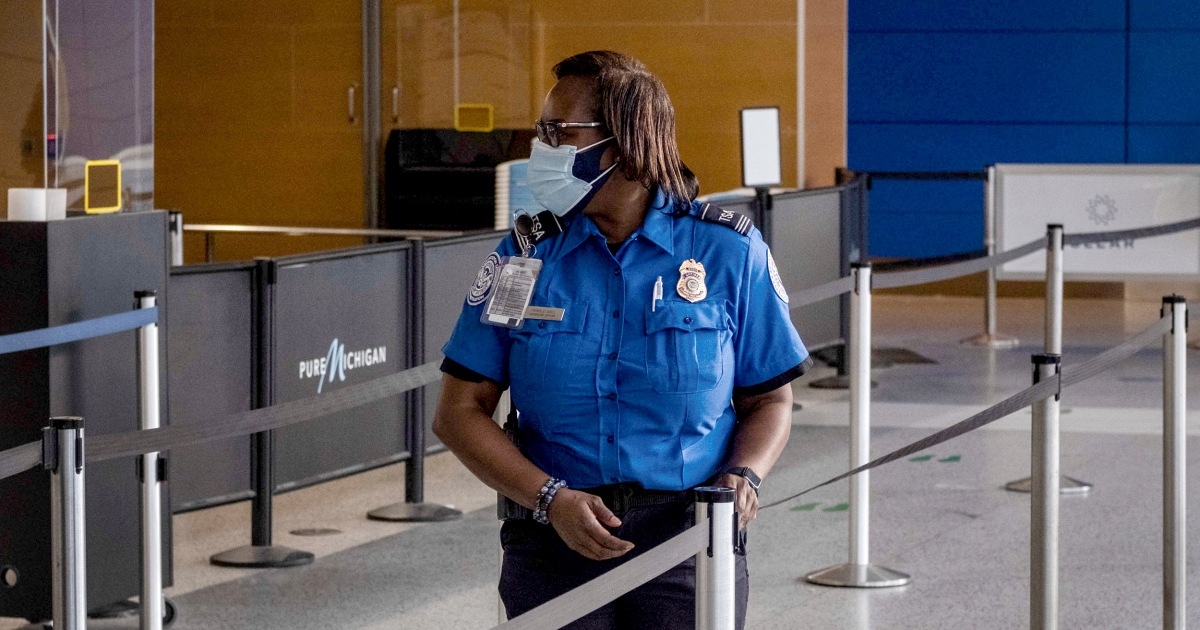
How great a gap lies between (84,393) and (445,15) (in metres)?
9.92

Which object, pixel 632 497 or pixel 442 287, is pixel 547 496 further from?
pixel 442 287

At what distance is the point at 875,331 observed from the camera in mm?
12875

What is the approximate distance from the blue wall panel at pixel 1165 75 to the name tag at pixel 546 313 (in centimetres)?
1294

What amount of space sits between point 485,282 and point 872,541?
399 centimetres

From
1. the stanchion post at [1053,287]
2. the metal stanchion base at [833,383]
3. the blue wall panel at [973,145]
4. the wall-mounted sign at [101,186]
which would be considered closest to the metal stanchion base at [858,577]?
the stanchion post at [1053,287]

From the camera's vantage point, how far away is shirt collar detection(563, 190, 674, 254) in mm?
2754

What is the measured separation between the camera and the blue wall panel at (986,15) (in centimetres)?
1462

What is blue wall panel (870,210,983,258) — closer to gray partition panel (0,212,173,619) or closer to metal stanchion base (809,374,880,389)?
metal stanchion base (809,374,880,389)

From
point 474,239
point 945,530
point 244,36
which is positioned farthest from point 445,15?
point 945,530

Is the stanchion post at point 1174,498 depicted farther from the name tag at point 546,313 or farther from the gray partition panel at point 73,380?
the gray partition panel at point 73,380

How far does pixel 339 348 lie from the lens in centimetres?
654

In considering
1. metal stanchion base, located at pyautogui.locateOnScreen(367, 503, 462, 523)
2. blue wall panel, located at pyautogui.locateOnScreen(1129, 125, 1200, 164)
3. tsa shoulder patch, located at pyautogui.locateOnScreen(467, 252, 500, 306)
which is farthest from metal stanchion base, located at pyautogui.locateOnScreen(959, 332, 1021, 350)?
tsa shoulder patch, located at pyautogui.locateOnScreen(467, 252, 500, 306)

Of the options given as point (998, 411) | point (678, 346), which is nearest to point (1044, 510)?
point (998, 411)

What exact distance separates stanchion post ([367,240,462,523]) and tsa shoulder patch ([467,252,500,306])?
4.10m
